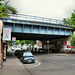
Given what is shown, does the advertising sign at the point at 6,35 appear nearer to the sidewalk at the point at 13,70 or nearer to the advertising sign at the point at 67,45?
the sidewalk at the point at 13,70

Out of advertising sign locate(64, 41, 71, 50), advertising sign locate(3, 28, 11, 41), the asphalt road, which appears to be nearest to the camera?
the asphalt road

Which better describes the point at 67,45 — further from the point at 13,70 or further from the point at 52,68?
the point at 13,70

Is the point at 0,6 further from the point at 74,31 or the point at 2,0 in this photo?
the point at 74,31

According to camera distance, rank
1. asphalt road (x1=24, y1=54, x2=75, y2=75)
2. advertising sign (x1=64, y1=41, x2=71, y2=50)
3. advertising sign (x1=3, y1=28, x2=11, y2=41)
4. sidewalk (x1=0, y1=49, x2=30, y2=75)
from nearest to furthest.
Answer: sidewalk (x1=0, y1=49, x2=30, y2=75) → asphalt road (x1=24, y1=54, x2=75, y2=75) → advertising sign (x1=3, y1=28, x2=11, y2=41) → advertising sign (x1=64, y1=41, x2=71, y2=50)

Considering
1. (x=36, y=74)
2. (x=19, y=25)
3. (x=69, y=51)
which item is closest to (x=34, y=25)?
(x=19, y=25)

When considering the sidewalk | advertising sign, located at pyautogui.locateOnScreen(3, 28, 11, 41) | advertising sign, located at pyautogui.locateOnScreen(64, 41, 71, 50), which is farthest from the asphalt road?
advertising sign, located at pyautogui.locateOnScreen(64, 41, 71, 50)

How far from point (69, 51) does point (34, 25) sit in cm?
1541

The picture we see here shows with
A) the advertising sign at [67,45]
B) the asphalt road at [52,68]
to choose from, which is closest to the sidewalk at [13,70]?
the asphalt road at [52,68]

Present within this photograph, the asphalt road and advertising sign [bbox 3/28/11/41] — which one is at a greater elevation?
advertising sign [bbox 3/28/11/41]

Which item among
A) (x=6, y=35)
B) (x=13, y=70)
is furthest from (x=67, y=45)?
(x=13, y=70)

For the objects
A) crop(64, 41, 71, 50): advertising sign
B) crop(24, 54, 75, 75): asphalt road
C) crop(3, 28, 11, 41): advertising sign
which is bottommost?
crop(24, 54, 75, 75): asphalt road

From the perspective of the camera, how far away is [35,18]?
26.8m

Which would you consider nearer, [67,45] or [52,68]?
[52,68]

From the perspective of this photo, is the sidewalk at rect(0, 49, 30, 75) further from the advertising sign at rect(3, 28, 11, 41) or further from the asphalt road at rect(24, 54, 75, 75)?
the advertising sign at rect(3, 28, 11, 41)
